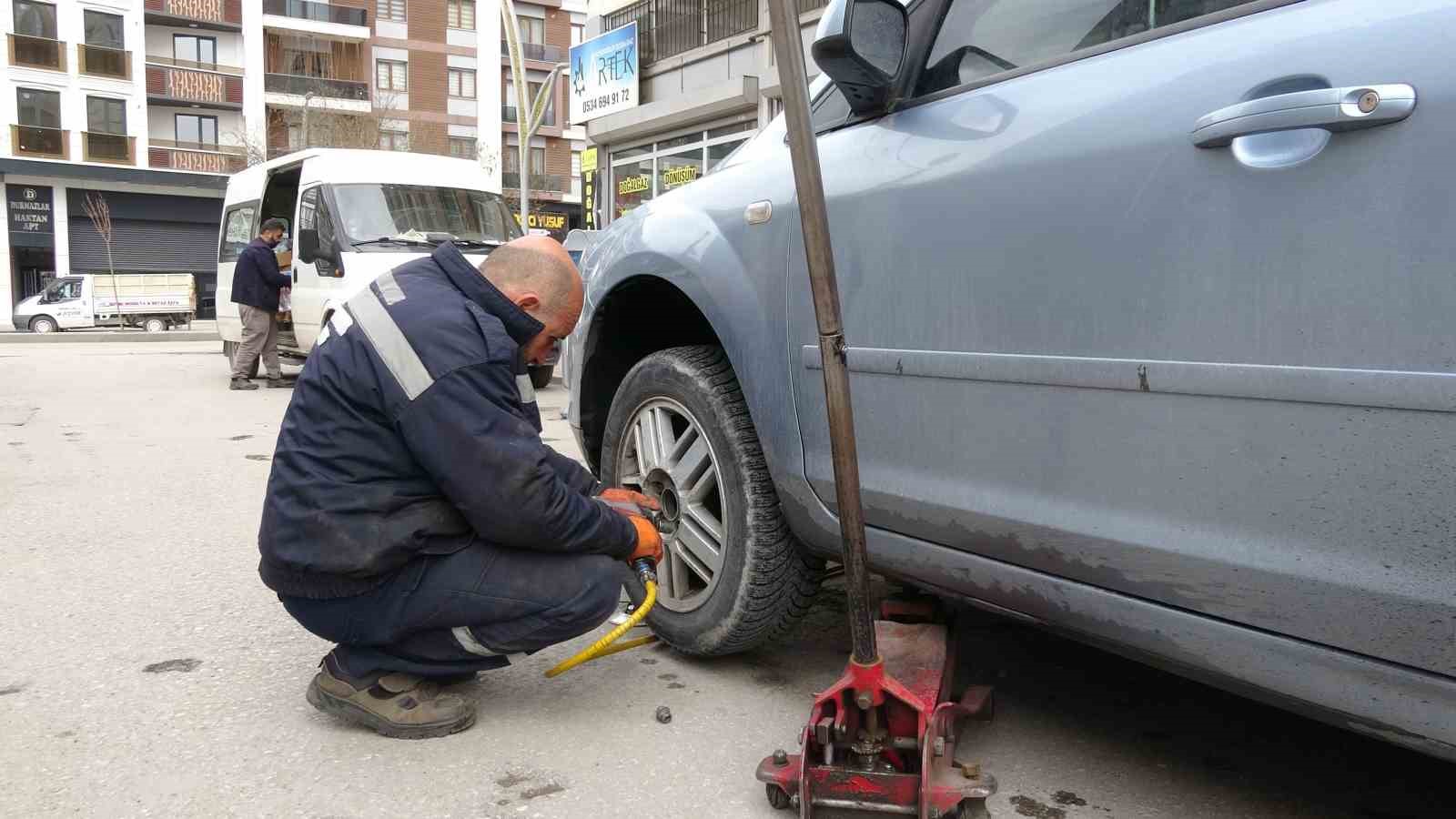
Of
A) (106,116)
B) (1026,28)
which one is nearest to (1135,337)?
(1026,28)

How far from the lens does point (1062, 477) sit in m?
1.94

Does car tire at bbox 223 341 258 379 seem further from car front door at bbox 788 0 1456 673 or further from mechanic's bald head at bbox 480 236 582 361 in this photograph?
car front door at bbox 788 0 1456 673

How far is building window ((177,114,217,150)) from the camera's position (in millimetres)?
38406

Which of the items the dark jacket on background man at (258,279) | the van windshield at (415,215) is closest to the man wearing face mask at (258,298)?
the dark jacket on background man at (258,279)

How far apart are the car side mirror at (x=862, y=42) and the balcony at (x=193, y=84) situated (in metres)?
41.1

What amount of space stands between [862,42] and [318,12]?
147ft

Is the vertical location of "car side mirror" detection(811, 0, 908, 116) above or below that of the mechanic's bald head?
above

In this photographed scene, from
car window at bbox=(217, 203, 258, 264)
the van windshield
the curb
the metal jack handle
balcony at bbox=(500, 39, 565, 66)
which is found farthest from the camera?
balcony at bbox=(500, 39, 565, 66)

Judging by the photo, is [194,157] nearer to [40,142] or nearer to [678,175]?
[40,142]

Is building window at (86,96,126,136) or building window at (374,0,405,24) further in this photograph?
building window at (374,0,405,24)

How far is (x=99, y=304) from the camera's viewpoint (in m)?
28.3

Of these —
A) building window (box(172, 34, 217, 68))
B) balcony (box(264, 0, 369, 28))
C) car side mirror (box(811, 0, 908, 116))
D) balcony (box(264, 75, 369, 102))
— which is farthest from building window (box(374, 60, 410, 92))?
car side mirror (box(811, 0, 908, 116))

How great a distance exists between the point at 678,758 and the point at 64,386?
10.7 metres

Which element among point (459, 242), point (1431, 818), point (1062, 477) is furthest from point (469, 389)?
point (459, 242)
